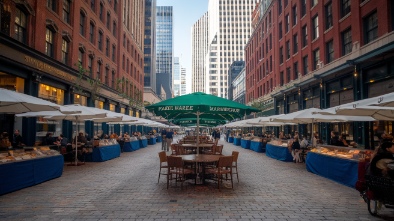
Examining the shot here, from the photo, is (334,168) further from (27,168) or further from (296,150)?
(27,168)

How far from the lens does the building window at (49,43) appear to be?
18.9m

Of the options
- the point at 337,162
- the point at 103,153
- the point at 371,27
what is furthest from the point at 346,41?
the point at 103,153

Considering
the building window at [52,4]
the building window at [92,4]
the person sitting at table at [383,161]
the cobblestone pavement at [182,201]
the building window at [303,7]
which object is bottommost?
the cobblestone pavement at [182,201]

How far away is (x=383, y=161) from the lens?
6523 mm

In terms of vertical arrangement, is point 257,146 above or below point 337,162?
below

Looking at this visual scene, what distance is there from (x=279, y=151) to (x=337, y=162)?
768cm

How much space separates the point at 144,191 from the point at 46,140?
11.1m

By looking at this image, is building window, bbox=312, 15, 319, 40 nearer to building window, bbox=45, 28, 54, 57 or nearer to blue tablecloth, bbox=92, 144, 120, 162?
blue tablecloth, bbox=92, 144, 120, 162

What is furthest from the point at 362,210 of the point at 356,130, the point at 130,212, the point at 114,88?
the point at 114,88

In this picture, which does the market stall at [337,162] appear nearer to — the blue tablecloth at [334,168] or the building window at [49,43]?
the blue tablecloth at [334,168]

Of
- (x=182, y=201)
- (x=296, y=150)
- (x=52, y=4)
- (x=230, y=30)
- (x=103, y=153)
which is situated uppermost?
(x=230, y=30)

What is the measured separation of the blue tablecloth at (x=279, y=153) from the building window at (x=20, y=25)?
17.1 meters

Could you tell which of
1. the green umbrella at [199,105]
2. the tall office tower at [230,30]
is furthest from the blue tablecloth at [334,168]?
the tall office tower at [230,30]

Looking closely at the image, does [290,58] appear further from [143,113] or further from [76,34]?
[143,113]
